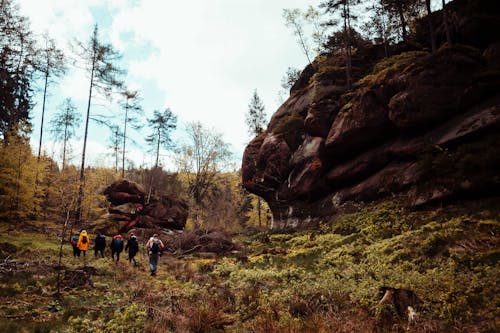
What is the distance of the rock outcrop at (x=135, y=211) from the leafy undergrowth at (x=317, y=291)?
13.7m

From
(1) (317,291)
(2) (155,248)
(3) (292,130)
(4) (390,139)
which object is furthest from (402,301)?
(3) (292,130)

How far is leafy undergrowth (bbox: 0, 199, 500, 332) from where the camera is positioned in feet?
17.4

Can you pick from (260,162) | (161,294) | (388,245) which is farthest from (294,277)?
(260,162)

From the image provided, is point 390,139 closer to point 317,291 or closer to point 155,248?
point 317,291

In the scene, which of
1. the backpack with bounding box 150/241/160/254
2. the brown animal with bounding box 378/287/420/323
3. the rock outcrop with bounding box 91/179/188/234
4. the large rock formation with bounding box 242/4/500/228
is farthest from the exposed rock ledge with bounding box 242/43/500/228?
the backpack with bounding box 150/241/160/254

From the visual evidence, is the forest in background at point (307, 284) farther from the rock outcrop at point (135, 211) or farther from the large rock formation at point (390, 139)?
the rock outcrop at point (135, 211)

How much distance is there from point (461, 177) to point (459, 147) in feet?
5.13

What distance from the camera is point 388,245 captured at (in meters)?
9.76

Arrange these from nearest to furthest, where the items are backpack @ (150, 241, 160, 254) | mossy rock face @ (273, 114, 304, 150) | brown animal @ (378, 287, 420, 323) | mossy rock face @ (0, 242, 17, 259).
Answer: brown animal @ (378, 287, 420, 323) < backpack @ (150, 241, 160, 254) < mossy rock face @ (0, 242, 17, 259) < mossy rock face @ (273, 114, 304, 150)

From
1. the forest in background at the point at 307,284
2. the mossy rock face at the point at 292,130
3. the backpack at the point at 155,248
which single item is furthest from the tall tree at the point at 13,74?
the mossy rock face at the point at 292,130

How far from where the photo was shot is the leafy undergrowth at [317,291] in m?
5.30

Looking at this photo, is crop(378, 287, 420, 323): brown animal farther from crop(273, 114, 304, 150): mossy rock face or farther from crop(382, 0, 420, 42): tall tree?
crop(382, 0, 420, 42): tall tree

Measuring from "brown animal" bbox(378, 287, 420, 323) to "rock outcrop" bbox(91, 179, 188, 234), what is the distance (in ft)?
81.3

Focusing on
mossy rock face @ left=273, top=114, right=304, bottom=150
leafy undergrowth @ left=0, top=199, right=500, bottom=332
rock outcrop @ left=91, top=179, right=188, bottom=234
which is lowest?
leafy undergrowth @ left=0, top=199, right=500, bottom=332
